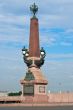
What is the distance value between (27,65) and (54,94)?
7.85 meters

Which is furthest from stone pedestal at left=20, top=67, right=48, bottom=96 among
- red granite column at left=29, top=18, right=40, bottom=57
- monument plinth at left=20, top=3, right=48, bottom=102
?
red granite column at left=29, top=18, right=40, bottom=57

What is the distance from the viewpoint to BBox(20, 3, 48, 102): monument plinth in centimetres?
7475

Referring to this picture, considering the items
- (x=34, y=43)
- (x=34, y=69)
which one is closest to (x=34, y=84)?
(x=34, y=69)

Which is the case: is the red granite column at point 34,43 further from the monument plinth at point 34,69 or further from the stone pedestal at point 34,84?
the stone pedestal at point 34,84

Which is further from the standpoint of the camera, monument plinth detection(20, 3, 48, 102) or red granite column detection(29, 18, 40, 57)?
red granite column detection(29, 18, 40, 57)

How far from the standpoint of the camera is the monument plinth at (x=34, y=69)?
74.8 metres

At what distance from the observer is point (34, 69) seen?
75500 millimetres

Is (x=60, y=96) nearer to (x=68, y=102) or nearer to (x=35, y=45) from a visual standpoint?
(x=68, y=102)

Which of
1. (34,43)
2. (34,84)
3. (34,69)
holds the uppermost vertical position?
(34,43)

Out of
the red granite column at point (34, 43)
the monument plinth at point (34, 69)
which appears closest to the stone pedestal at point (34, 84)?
the monument plinth at point (34, 69)

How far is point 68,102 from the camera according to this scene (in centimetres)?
7938

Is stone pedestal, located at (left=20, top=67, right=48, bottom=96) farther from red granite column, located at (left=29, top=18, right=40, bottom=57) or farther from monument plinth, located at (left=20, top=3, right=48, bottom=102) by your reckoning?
red granite column, located at (left=29, top=18, right=40, bottom=57)

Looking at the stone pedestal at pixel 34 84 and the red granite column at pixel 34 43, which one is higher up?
the red granite column at pixel 34 43

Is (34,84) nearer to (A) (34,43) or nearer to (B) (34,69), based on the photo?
(B) (34,69)
